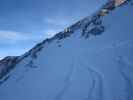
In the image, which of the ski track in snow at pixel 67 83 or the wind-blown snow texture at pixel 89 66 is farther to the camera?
the ski track in snow at pixel 67 83

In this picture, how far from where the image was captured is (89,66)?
23.8 meters

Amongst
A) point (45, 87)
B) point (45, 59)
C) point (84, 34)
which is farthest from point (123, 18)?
point (45, 87)

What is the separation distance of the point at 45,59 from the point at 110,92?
2063 cm

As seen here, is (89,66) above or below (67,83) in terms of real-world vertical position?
above

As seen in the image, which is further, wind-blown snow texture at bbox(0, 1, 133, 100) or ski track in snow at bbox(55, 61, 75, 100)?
ski track in snow at bbox(55, 61, 75, 100)

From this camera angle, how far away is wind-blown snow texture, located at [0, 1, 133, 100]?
17656 millimetres

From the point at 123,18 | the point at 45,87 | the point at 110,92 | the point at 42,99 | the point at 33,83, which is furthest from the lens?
the point at 123,18

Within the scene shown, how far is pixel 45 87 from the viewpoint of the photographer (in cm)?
2309

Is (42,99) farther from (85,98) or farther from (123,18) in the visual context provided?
(123,18)

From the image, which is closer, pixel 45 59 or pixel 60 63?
pixel 60 63

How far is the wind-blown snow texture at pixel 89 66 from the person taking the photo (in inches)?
695

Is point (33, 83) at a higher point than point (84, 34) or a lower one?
lower

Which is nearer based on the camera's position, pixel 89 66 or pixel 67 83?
pixel 67 83

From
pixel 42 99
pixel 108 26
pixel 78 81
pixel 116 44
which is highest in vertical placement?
pixel 108 26
